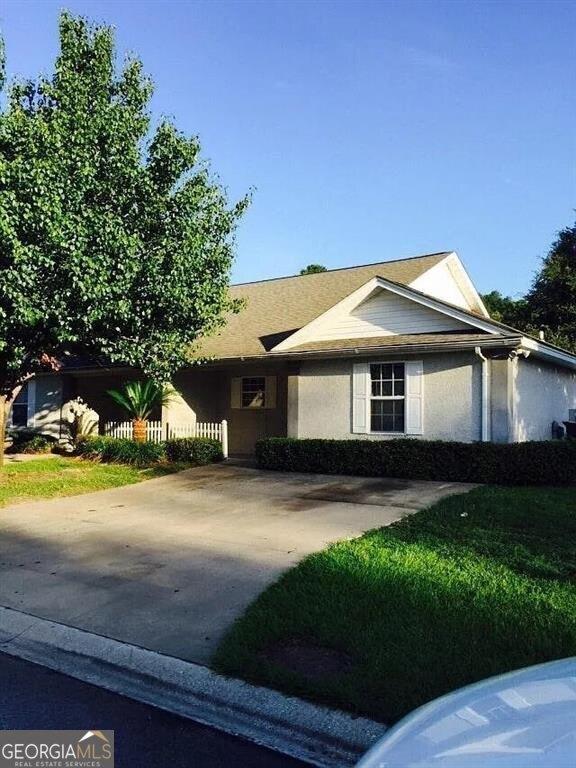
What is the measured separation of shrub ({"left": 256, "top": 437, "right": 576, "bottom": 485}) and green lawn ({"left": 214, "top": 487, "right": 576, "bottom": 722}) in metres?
4.12

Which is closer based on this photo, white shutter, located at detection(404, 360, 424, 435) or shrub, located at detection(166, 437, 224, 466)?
white shutter, located at detection(404, 360, 424, 435)

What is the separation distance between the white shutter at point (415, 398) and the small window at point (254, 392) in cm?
538

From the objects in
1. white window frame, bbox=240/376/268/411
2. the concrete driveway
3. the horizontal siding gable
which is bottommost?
the concrete driveway

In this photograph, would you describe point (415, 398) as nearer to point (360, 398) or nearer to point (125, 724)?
point (360, 398)

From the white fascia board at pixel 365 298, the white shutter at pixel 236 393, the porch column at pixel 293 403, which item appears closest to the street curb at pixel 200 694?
the white fascia board at pixel 365 298

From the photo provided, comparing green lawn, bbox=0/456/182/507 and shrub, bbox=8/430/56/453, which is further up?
shrub, bbox=8/430/56/453

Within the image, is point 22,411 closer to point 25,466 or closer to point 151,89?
point 25,466

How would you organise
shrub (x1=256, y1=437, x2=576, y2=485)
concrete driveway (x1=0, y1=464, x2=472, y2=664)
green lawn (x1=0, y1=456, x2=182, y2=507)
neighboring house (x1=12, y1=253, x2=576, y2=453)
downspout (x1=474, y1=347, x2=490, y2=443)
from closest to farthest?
concrete driveway (x1=0, y1=464, x2=472, y2=664) → shrub (x1=256, y1=437, x2=576, y2=485) → green lawn (x1=0, y1=456, x2=182, y2=507) → downspout (x1=474, y1=347, x2=490, y2=443) → neighboring house (x1=12, y1=253, x2=576, y2=453)

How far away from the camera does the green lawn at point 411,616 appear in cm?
393

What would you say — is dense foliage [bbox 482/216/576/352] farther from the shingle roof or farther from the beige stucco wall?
the beige stucco wall

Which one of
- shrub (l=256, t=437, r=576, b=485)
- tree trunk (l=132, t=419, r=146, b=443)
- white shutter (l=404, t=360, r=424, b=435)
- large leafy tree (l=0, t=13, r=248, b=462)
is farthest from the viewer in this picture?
tree trunk (l=132, t=419, r=146, b=443)

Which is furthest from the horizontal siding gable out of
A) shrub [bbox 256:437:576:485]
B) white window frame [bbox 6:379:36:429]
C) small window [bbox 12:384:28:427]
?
small window [bbox 12:384:28:427]

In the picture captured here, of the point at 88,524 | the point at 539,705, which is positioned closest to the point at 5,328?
the point at 88,524

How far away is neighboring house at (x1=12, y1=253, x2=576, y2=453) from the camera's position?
13.1 m
